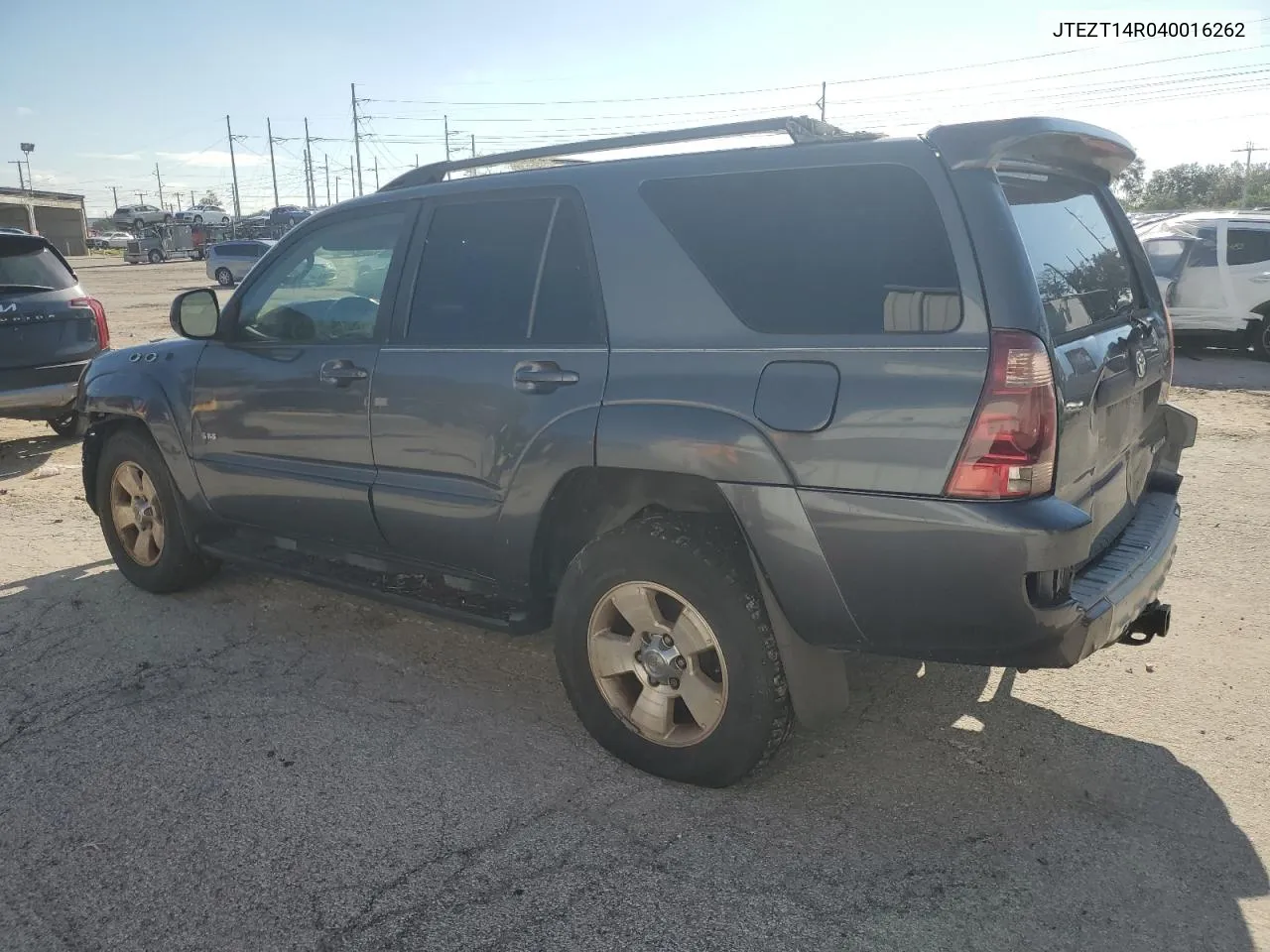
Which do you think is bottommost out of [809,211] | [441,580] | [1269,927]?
[1269,927]

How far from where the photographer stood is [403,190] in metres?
3.87

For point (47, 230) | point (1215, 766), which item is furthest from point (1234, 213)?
point (47, 230)

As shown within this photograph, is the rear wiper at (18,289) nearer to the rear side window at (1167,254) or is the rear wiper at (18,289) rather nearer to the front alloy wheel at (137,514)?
the front alloy wheel at (137,514)

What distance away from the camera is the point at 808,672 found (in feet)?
9.48

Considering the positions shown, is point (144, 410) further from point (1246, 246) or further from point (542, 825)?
point (1246, 246)

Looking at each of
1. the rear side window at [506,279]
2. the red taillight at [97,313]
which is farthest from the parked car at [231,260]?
the rear side window at [506,279]

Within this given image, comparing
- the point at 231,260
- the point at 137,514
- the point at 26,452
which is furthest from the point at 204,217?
the point at 137,514

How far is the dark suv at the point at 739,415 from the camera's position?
2525 millimetres

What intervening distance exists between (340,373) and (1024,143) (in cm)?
253

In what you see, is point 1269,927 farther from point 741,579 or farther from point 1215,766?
point 741,579

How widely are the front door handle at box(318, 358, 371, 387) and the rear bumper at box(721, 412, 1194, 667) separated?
66.7 inches

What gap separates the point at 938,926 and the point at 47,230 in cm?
6249

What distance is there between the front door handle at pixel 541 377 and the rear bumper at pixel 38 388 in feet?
20.6

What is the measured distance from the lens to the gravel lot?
8.21 feet
